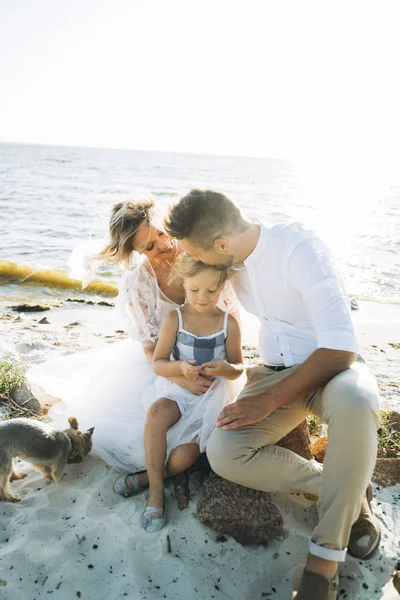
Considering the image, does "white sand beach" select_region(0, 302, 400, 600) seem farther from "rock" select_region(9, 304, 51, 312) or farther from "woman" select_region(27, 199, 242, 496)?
"rock" select_region(9, 304, 51, 312)

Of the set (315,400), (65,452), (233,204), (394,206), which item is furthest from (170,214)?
(394,206)

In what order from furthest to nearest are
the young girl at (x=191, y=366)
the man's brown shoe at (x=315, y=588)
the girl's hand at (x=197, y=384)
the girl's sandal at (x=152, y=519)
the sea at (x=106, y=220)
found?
1. the sea at (x=106, y=220)
2. the girl's hand at (x=197, y=384)
3. the young girl at (x=191, y=366)
4. the girl's sandal at (x=152, y=519)
5. the man's brown shoe at (x=315, y=588)

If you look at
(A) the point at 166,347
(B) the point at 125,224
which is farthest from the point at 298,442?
(B) the point at 125,224

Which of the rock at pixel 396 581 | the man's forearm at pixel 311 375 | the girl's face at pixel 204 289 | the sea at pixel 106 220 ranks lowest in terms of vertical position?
the sea at pixel 106 220

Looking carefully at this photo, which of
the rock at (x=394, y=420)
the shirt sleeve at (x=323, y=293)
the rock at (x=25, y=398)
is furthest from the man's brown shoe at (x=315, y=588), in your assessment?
the rock at (x=25, y=398)

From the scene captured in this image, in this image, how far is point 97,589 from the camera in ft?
8.68

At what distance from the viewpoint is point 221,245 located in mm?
3277

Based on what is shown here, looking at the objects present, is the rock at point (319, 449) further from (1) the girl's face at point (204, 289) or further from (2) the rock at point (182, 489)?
(1) the girl's face at point (204, 289)

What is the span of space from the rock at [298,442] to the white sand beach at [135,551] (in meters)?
0.30

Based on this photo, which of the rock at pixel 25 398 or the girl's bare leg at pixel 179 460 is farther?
the rock at pixel 25 398

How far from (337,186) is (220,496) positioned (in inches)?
1541

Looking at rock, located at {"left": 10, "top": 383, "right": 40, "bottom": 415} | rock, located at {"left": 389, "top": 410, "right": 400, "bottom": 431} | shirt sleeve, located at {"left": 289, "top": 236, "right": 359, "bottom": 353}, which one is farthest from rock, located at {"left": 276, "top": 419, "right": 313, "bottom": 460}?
rock, located at {"left": 10, "top": 383, "right": 40, "bottom": 415}

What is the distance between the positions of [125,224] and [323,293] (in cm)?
161

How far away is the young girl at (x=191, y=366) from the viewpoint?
325 cm
